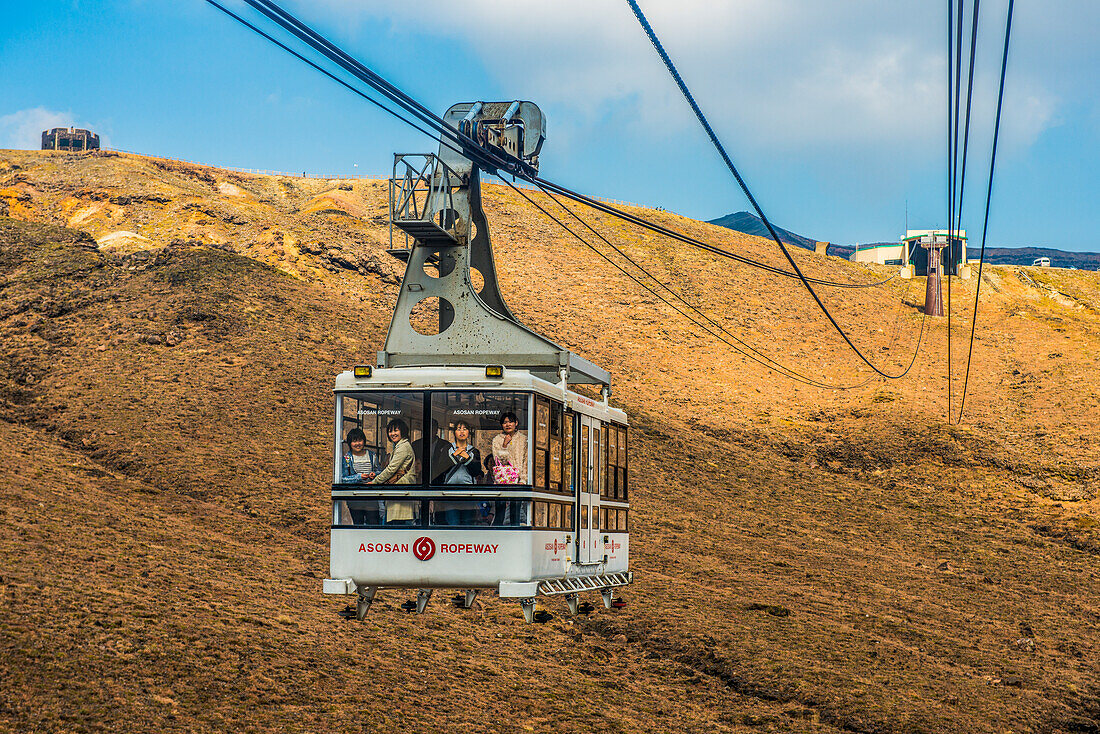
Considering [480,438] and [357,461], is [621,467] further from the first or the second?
[357,461]

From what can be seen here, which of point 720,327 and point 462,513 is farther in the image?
point 720,327

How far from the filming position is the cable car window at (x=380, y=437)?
13.9 meters

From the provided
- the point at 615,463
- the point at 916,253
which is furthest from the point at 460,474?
the point at 916,253

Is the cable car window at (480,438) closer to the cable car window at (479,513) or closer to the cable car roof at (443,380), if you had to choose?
the cable car roof at (443,380)

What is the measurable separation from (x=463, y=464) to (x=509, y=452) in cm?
63

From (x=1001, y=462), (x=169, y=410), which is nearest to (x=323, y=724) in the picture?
(x=169, y=410)

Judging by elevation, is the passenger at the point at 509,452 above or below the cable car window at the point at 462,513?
above

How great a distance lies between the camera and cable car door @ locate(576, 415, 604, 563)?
1611 centimetres

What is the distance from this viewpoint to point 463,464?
13.8 metres

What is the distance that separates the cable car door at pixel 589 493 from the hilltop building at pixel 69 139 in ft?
278

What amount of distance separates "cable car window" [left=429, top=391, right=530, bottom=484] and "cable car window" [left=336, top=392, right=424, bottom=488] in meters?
0.30

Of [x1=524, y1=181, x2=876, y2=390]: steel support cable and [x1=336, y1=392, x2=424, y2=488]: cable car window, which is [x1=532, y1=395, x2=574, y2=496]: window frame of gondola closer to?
[x1=336, y1=392, x2=424, y2=488]: cable car window

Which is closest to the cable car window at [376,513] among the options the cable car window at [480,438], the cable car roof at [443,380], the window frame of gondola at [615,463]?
the cable car window at [480,438]

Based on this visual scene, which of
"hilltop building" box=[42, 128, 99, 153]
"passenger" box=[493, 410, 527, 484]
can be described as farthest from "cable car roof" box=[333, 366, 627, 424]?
"hilltop building" box=[42, 128, 99, 153]
